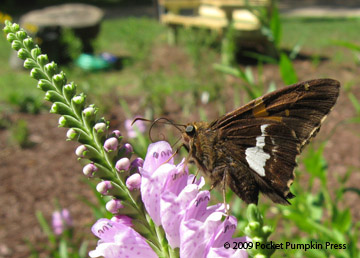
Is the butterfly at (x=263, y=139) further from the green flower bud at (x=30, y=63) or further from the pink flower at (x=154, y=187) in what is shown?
the green flower bud at (x=30, y=63)

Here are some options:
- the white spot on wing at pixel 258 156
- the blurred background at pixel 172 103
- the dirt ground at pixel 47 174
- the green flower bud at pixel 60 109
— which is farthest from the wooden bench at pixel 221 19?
the green flower bud at pixel 60 109

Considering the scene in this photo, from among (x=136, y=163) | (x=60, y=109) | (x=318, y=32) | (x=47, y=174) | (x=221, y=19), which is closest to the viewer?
(x=60, y=109)

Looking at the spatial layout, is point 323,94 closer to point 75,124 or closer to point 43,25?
point 75,124

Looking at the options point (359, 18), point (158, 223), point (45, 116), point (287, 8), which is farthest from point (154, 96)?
point (287, 8)

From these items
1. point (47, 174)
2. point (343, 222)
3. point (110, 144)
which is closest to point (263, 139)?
point (110, 144)

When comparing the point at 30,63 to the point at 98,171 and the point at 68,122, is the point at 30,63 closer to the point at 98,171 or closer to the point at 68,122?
the point at 68,122
